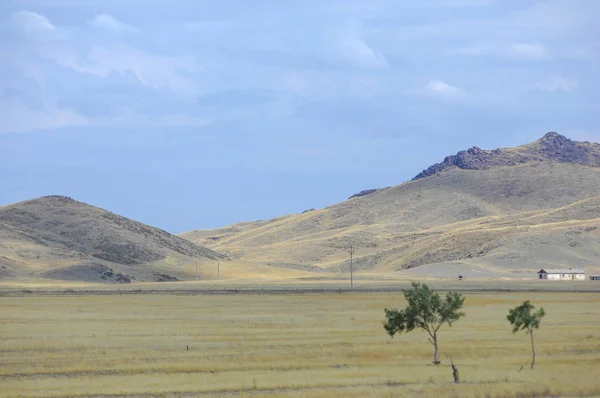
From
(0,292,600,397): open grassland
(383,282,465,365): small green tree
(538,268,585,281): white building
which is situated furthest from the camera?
(538,268,585,281): white building

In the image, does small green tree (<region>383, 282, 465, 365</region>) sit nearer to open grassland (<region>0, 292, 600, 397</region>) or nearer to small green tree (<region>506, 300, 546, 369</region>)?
open grassland (<region>0, 292, 600, 397</region>)

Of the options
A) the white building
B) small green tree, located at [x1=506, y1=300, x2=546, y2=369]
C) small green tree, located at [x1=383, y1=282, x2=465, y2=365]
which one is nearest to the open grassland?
small green tree, located at [x1=506, y1=300, x2=546, y2=369]

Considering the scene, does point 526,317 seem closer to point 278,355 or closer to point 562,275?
point 278,355

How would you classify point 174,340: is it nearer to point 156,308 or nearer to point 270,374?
point 270,374

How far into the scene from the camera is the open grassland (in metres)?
42.2

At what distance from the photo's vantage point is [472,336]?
2467 inches

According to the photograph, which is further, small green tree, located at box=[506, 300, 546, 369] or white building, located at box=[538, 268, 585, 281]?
white building, located at box=[538, 268, 585, 281]

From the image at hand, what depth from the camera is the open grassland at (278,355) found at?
139ft

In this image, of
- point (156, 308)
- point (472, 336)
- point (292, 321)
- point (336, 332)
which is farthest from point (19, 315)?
point (472, 336)

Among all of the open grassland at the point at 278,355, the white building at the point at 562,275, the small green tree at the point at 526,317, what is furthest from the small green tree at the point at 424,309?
the white building at the point at 562,275

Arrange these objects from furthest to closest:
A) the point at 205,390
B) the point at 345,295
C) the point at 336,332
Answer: the point at 345,295 → the point at 336,332 → the point at 205,390

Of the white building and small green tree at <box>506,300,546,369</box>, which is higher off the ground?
the white building

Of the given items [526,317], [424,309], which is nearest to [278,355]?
[424,309]

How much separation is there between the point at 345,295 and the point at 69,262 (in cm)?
8443
